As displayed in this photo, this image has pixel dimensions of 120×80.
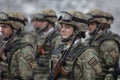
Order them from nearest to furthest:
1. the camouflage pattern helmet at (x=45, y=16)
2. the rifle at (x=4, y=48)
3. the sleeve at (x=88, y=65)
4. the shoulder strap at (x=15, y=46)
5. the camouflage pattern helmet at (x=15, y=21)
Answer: the sleeve at (x=88, y=65)
the shoulder strap at (x=15, y=46)
the rifle at (x=4, y=48)
the camouflage pattern helmet at (x=15, y=21)
the camouflage pattern helmet at (x=45, y=16)

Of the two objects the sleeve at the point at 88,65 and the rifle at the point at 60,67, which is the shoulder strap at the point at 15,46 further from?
the sleeve at the point at 88,65

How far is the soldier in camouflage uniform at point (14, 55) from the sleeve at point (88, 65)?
1.13 metres

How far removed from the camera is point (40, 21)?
1408 cm

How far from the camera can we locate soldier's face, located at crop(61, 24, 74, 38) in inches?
358

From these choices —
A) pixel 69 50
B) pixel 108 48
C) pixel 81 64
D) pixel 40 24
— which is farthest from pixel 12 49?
pixel 40 24

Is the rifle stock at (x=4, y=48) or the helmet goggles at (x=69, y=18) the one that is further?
the rifle stock at (x=4, y=48)

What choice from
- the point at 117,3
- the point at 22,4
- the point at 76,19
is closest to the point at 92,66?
the point at 76,19

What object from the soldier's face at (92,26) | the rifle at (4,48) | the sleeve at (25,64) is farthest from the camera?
the soldier's face at (92,26)

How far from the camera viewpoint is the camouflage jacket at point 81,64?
8672 mm

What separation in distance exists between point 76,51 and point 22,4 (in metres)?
25.5

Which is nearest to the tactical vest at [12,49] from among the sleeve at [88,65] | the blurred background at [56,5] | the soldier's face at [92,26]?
the sleeve at [88,65]

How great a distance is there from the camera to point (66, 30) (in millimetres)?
9180

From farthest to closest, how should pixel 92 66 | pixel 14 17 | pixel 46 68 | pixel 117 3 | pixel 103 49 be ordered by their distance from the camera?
pixel 117 3 < pixel 46 68 < pixel 103 49 < pixel 14 17 < pixel 92 66

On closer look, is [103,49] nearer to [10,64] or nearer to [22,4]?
[10,64]
